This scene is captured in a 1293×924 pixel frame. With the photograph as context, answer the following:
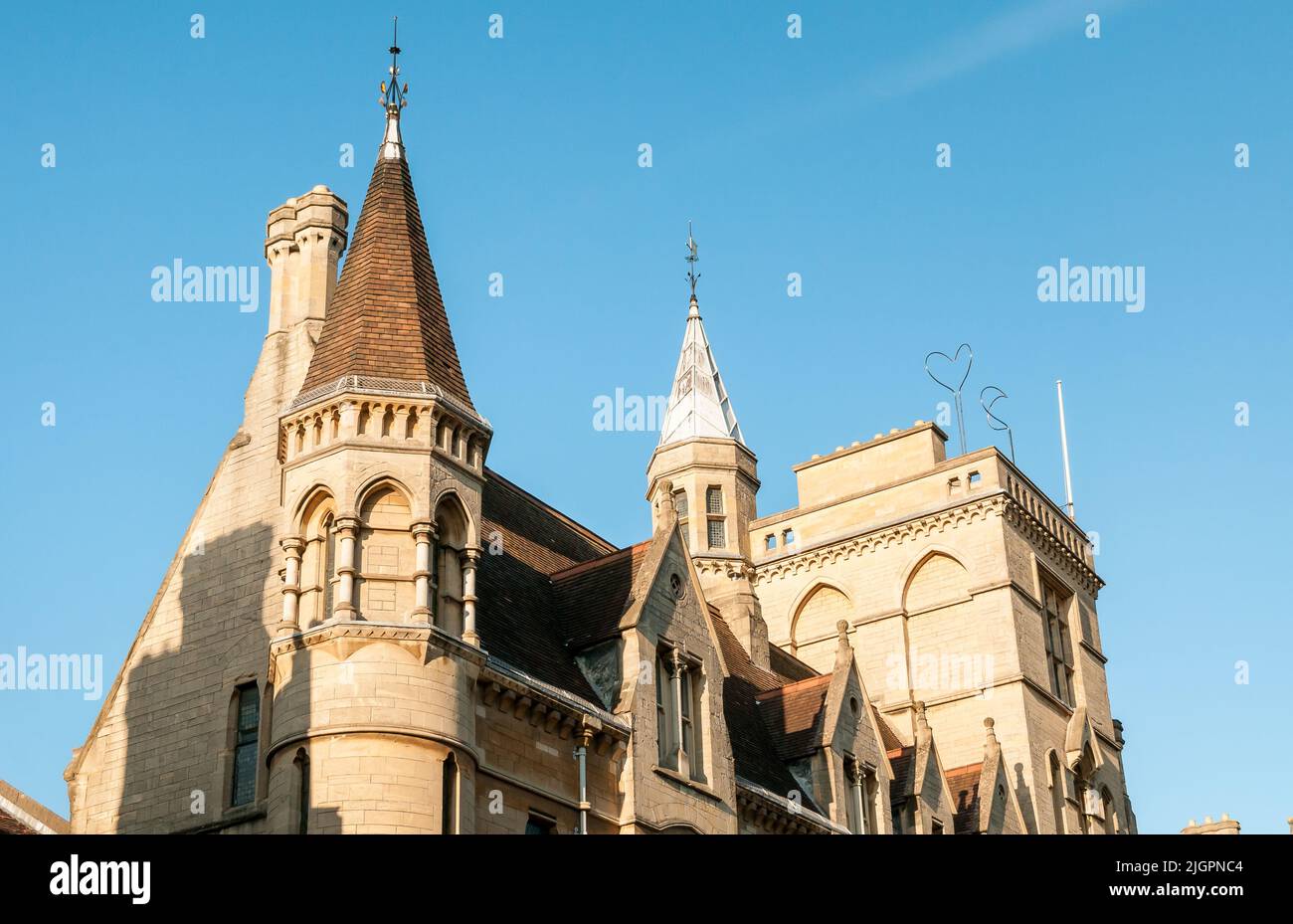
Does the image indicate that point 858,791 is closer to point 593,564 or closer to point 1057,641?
point 593,564

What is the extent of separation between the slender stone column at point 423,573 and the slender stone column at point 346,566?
0.92 meters

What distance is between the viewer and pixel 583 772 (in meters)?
30.7

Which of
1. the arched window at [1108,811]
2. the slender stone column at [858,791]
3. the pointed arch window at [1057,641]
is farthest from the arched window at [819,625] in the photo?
the slender stone column at [858,791]

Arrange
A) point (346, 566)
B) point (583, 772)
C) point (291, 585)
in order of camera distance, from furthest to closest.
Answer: point (583, 772), point (291, 585), point (346, 566)

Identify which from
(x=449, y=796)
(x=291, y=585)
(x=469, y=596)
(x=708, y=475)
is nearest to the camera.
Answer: (x=449, y=796)

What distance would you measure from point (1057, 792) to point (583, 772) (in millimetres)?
24647

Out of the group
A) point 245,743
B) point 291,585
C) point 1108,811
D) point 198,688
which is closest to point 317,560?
point 291,585

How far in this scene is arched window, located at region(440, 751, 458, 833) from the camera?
27781 mm

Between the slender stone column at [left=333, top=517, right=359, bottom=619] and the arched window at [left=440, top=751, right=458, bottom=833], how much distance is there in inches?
101

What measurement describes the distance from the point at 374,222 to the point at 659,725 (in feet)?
32.2

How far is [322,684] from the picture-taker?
28.0m
